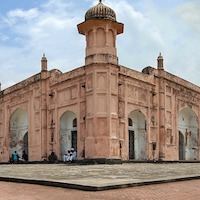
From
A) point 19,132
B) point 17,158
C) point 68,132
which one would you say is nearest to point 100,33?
point 68,132

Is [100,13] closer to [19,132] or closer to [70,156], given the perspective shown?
[70,156]

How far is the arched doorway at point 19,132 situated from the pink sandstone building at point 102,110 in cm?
7

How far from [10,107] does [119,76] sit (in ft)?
34.1

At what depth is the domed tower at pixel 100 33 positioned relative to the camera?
18297 millimetres

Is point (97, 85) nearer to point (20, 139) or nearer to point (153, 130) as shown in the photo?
point (153, 130)

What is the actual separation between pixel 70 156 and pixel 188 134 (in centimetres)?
1064

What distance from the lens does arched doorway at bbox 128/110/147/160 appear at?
69.3ft

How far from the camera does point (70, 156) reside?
64.0ft

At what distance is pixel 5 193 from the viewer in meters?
6.84

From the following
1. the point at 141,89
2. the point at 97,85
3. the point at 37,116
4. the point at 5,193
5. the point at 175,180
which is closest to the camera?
the point at 5,193

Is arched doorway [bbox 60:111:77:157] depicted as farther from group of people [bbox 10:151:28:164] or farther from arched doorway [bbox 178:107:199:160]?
arched doorway [bbox 178:107:199:160]

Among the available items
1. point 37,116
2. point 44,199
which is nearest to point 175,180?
point 44,199

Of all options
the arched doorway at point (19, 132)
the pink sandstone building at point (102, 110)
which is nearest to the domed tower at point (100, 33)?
the pink sandstone building at point (102, 110)

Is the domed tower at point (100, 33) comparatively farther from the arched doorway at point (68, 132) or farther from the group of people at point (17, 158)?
the group of people at point (17, 158)
